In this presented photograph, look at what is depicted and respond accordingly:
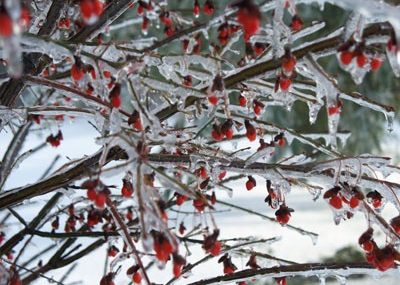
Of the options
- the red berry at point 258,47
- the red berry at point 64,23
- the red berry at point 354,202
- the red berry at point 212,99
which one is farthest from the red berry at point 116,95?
the red berry at point 64,23

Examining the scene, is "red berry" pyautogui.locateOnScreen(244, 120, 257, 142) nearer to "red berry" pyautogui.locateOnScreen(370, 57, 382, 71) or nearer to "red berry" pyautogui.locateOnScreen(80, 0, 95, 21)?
"red berry" pyautogui.locateOnScreen(370, 57, 382, 71)

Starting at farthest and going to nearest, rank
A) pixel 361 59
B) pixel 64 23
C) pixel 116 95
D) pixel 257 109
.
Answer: pixel 64 23 → pixel 257 109 → pixel 116 95 → pixel 361 59

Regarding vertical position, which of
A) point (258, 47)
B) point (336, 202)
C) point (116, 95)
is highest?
point (258, 47)

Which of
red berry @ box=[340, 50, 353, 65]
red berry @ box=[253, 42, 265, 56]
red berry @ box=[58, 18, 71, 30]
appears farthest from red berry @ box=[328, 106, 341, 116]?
red berry @ box=[58, 18, 71, 30]

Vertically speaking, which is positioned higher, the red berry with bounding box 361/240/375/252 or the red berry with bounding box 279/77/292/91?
the red berry with bounding box 279/77/292/91

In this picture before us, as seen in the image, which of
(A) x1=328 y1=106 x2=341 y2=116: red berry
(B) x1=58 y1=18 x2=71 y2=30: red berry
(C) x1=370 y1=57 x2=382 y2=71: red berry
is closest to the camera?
(C) x1=370 y1=57 x2=382 y2=71: red berry

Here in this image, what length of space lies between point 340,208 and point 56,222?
4.49ft

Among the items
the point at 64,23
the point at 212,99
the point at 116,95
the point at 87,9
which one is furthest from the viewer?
the point at 64,23

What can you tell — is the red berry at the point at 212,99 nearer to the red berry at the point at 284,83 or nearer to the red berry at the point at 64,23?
the red berry at the point at 284,83

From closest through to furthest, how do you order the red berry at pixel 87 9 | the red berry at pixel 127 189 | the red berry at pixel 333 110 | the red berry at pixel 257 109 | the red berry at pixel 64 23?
the red berry at pixel 87 9 → the red berry at pixel 333 110 → the red berry at pixel 127 189 → the red berry at pixel 257 109 → the red berry at pixel 64 23

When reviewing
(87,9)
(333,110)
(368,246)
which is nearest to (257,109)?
(333,110)

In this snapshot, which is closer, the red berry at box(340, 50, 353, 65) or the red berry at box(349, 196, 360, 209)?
the red berry at box(340, 50, 353, 65)

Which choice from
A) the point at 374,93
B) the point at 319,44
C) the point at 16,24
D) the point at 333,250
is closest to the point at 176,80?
the point at 319,44

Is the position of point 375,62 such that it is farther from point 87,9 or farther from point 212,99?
point 87,9
